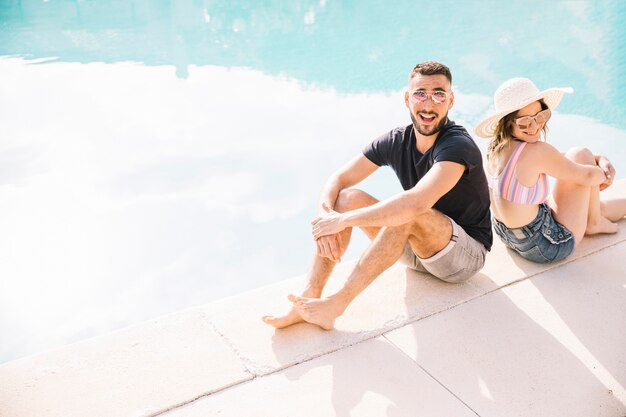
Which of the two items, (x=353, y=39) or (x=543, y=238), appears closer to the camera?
(x=543, y=238)

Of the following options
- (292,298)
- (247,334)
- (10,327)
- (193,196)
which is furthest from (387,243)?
(193,196)

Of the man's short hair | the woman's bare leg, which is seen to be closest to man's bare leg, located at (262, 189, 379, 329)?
the man's short hair

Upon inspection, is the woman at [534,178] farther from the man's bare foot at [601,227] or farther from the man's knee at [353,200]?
the man's knee at [353,200]

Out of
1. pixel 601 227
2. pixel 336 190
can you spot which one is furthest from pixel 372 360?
pixel 601 227

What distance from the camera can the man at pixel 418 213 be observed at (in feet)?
10.1

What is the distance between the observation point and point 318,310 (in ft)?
10.2

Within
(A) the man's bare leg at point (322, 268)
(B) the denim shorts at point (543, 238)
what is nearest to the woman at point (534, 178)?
(B) the denim shorts at point (543, 238)

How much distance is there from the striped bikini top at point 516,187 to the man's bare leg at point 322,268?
0.80 metres

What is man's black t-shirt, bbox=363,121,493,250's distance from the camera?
10.5ft

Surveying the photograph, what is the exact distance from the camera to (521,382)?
279cm

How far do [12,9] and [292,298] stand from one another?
39.2 feet

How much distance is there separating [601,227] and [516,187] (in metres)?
1.06

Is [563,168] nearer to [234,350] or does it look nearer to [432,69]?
[432,69]

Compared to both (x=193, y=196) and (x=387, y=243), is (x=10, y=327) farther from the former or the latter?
(x=387, y=243)
